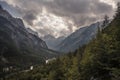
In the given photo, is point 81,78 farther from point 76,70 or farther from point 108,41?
point 108,41

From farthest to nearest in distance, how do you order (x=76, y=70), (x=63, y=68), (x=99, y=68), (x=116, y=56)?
1. (x=63, y=68)
2. (x=76, y=70)
3. (x=99, y=68)
4. (x=116, y=56)

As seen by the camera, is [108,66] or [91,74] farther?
[91,74]

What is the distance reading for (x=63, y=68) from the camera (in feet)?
347

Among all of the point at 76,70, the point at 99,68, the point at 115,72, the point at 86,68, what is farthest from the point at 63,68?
the point at 115,72

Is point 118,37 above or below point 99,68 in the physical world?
above

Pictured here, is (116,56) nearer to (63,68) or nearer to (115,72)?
(115,72)

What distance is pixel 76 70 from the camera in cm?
8581

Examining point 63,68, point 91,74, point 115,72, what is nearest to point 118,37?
point 91,74

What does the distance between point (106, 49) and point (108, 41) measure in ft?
8.89

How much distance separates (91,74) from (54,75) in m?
42.1

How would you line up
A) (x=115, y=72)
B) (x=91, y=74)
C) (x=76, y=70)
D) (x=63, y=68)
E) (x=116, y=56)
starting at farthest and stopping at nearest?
(x=63, y=68), (x=76, y=70), (x=91, y=74), (x=116, y=56), (x=115, y=72)

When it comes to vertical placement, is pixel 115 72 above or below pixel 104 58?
below

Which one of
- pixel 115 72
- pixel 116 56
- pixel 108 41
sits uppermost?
pixel 108 41

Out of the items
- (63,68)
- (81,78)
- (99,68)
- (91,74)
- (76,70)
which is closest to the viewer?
(99,68)
